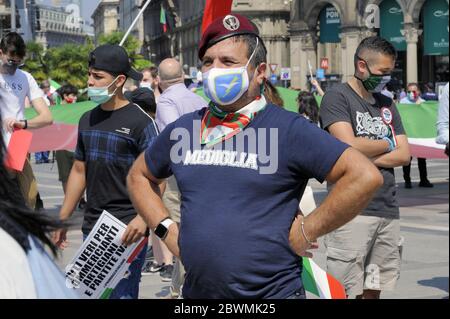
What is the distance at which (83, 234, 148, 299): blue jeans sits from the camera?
598 centimetres

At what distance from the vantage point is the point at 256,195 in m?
3.93

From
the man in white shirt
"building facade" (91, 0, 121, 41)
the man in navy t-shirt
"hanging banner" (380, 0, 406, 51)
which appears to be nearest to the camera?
the man in navy t-shirt

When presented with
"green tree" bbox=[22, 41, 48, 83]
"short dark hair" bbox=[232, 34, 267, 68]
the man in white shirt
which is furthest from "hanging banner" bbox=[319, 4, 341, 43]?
"short dark hair" bbox=[232, 34, 267, 68]

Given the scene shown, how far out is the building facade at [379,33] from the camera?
194ft

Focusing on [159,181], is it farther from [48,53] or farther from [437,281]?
[48,53]

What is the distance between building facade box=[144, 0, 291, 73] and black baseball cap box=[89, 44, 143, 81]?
208 feet

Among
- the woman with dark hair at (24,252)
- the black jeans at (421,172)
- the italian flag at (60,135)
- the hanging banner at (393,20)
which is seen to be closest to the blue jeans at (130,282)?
the woman with dark hair at (24,252)

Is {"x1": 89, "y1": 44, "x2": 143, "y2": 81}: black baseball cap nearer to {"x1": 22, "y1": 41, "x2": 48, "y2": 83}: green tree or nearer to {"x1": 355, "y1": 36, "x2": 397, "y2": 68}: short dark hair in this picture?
{"x1": 355, "y1": 36, "x2": 397, "y2": 68}: short dark hair

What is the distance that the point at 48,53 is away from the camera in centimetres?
8712

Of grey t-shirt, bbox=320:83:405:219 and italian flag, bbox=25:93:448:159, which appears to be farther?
→ italian flag, bbox=25:93:448:159

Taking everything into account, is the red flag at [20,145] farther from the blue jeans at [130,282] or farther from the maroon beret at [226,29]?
the maroon beret at [226,29]
